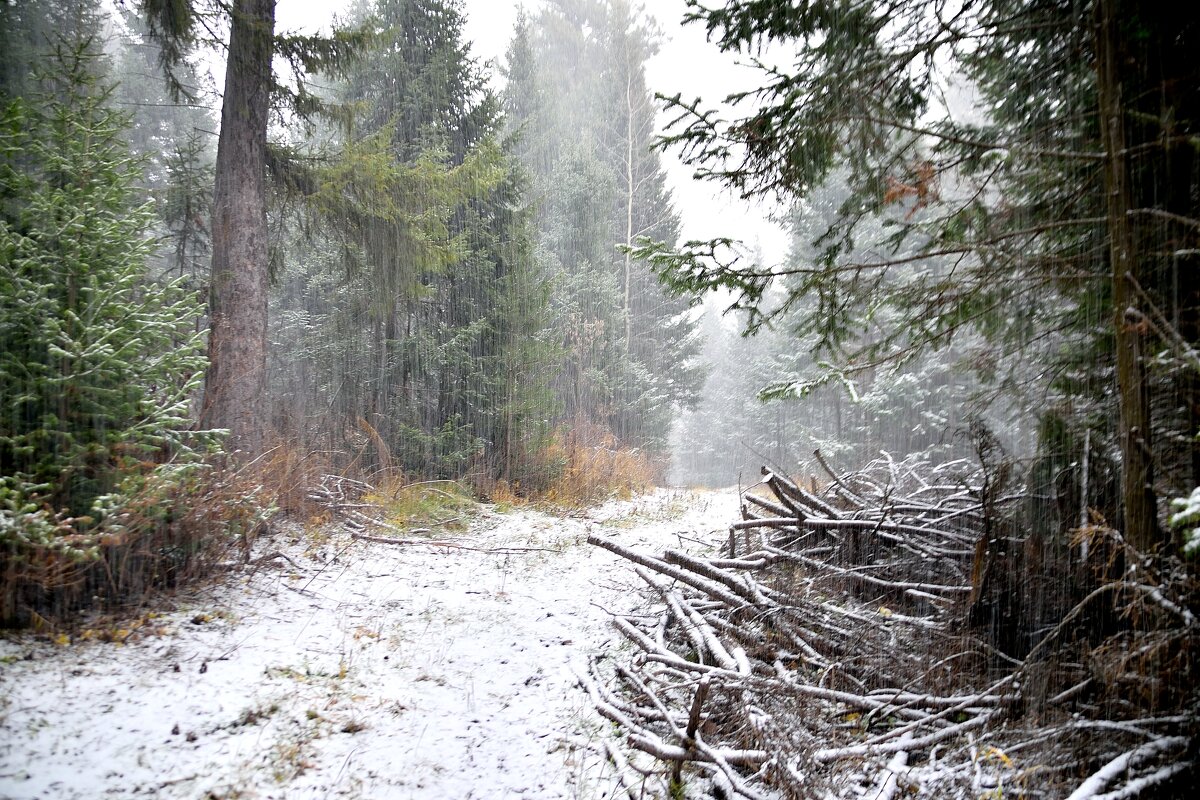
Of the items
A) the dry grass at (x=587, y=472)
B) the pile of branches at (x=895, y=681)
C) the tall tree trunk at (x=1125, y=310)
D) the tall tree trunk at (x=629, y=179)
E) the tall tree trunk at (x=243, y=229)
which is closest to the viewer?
the pile of branches at (x=895, y=681)

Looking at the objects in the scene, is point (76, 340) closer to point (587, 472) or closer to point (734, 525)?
point (734, 525)

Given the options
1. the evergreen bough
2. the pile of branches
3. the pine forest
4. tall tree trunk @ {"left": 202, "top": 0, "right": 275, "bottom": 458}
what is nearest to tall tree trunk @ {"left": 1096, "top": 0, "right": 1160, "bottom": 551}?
the pine forest

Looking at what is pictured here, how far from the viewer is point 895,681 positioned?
355 centimetres

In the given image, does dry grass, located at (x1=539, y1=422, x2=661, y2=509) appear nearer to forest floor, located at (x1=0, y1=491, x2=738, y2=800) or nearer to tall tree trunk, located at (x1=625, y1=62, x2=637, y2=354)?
forest floor, located at (x1=0, y1=491, x2=738, y2=800)

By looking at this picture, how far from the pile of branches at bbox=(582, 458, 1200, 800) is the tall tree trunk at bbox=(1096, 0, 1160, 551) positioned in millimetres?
290

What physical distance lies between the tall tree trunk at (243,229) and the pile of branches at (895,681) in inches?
201

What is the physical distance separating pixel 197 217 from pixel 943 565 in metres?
10.7

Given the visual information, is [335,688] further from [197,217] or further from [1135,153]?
[197,217]

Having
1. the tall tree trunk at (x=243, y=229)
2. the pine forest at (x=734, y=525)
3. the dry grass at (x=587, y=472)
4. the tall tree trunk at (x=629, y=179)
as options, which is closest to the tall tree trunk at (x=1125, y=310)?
the pine forest at (x=734, y=525)

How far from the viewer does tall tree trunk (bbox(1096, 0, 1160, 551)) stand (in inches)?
105

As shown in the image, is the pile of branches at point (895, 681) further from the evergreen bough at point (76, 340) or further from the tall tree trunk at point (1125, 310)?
the evergreen bough at point (76, 340)

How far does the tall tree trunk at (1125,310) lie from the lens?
268 cm

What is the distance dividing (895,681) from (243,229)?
27.4 ft

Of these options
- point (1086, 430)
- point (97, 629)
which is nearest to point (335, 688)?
point (97, 629)
